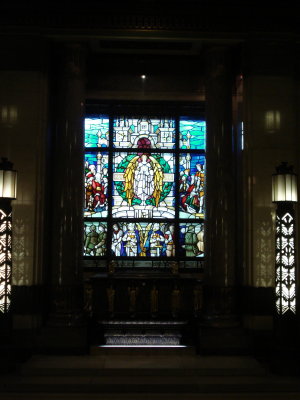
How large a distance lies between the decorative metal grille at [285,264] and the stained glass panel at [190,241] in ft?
11.9

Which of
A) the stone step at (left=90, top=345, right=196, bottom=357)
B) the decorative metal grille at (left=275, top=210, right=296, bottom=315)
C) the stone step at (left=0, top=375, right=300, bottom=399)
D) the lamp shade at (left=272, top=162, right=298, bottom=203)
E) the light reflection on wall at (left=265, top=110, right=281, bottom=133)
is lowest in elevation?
the stone step at (left=0, top=375, right=300, bottom=399)

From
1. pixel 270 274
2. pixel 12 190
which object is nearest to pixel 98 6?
pixel 12 190

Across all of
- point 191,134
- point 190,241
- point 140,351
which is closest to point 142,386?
point 140,351

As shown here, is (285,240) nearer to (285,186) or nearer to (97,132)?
(285,186)

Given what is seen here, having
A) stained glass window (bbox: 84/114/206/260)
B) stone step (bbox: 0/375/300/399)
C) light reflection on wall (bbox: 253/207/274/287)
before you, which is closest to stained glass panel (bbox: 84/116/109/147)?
stained glass window (bbox: 84/114/206/260)

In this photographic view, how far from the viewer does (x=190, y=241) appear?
13.3m

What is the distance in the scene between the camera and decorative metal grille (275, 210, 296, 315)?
31.9 ft

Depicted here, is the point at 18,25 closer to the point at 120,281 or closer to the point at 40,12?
the point at 40,12

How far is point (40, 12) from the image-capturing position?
11070 millimetres

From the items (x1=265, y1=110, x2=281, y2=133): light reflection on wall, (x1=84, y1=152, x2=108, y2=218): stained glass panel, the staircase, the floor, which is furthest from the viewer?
(x1=84, y1=152, x2=108, y2=218): stained glass panel

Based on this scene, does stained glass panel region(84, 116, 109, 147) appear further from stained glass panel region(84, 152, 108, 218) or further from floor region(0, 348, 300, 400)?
floor region(0, 348, 300, 400)

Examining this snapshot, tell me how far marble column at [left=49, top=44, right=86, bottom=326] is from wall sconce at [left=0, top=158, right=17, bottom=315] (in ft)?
5.58

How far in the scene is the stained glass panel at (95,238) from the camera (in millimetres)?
13195

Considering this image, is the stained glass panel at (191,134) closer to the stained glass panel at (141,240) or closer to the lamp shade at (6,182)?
the stained glass panel at (141,240)
